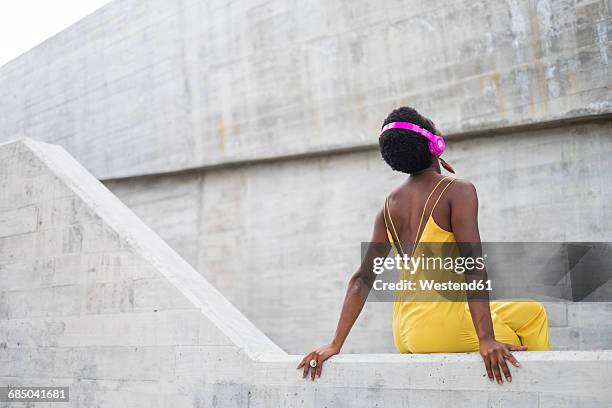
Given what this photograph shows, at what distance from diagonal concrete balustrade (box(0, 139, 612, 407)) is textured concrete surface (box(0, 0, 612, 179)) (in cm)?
283

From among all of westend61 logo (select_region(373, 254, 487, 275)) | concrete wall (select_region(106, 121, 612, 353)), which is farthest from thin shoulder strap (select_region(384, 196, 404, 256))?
concrete wall (select_region(106, 121, 612, 353))

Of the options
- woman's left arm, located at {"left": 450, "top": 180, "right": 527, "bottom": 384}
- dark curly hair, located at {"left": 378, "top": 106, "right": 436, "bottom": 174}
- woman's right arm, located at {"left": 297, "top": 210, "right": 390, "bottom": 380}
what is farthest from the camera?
woman's right arm, located at {"left": 297, "top": 210, "right": 390, "bottom": 380}

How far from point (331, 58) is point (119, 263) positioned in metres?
3.79

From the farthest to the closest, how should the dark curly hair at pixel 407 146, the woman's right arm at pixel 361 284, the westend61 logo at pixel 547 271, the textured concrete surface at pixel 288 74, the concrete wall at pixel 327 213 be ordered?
the textured concrete surface at pixel 288 74 → the concrete wall at pixel 327 213 → the westend61 logo at pixel 547 271 → the woman's right arm at pixel 361 284 → the dark curly hair at pixel 407 146

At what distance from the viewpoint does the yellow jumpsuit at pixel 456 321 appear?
266cm

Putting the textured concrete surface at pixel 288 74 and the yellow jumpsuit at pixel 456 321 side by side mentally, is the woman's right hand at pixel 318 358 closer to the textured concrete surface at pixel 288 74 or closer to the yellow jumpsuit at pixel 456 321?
the yellow jumpsuit at pixel 456 321

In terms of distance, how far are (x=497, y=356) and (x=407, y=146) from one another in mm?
953

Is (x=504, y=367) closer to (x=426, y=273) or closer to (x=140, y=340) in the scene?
(x=426, y=273)

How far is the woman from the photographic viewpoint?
2549mm

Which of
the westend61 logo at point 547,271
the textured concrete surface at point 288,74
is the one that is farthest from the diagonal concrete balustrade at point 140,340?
the textured concrete surface at point 288,74

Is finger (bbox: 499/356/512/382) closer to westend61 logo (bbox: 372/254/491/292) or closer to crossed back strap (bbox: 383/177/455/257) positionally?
westend61 logo (bbox: 372/254/491/292)

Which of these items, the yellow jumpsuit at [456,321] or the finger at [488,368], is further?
the yellow jumpsuit at [456,321]

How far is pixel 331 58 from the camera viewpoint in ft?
23.5

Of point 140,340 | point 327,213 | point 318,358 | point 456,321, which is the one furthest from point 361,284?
point 327,213
